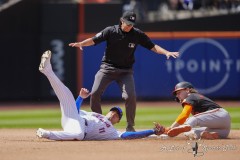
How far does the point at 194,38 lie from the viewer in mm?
20188

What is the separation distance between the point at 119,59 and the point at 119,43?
0.24 m

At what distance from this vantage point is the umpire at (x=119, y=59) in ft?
32.4

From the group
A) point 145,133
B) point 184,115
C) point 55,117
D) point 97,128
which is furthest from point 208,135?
point 55,117

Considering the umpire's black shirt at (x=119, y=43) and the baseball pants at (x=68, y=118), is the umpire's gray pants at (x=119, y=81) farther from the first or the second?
the baseball pants at (x=68, y=118)

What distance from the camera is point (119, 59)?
10000mm

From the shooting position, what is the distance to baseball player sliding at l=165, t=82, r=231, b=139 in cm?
906

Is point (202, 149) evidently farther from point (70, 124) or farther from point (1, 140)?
point (1, 140)

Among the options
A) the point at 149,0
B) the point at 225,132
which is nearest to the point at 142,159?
the point at 225,132

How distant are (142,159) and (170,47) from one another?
12.9 m

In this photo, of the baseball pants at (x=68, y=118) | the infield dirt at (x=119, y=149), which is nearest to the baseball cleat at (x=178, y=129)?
the infield dirt at (x=119, y=149)

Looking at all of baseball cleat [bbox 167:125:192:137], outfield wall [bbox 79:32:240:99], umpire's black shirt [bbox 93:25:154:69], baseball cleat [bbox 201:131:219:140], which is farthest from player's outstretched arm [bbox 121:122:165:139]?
outfield wall [bbox 79:32:240:99]

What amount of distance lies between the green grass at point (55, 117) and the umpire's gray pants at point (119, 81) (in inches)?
102

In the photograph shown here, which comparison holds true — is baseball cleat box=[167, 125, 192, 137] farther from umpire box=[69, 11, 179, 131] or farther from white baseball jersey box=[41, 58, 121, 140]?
umpire box=[69, 11, 179, 131]

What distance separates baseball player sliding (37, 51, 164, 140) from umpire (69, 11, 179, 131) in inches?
32.7
